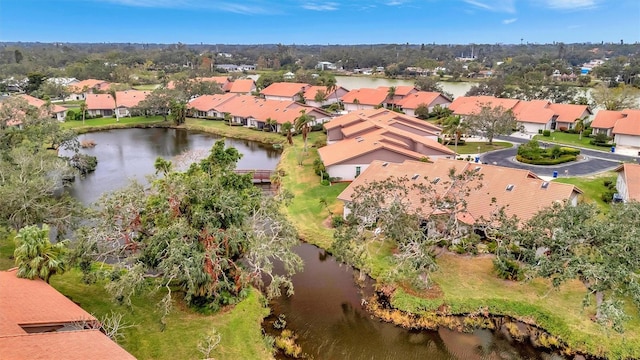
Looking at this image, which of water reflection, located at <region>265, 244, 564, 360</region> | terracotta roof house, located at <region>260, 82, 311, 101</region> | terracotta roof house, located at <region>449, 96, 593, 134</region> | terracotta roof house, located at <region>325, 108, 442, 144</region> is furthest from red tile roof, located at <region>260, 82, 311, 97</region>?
water reflection, located at <region>265, 244, 564, 360</region>

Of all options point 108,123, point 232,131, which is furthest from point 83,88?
point 232,131

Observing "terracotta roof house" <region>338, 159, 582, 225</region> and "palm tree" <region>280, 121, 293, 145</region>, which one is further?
"palm tree" <region>280, 121, 293, 145</region>

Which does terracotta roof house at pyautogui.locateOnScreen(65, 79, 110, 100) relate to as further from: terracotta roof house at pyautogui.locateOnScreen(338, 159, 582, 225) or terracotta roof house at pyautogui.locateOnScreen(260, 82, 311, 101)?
terracotta roof house at pyautogui.locateOnScreen(338, 159, 582, 225)

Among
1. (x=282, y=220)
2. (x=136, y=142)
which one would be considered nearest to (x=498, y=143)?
(x=282, y=220)

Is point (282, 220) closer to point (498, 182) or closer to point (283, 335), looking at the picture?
point (283, 335)

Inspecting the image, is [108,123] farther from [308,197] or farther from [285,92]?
[308,197]
